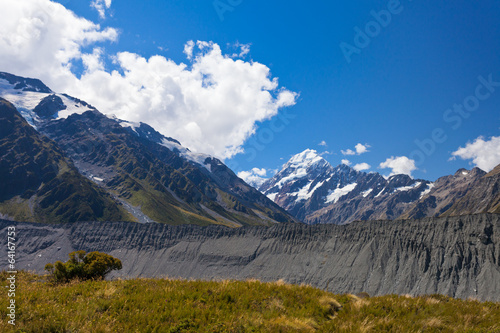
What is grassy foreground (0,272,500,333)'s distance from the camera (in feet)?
30.8

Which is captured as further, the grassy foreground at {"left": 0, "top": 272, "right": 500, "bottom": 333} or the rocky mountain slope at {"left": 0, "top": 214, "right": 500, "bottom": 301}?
the rocky mountain slope at {"left": 0, "top": 214, "right": 500, "bottom": 301}

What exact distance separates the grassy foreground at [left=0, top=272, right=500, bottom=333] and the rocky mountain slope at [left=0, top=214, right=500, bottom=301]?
28023mm

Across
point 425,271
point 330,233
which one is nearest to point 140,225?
point 330,233

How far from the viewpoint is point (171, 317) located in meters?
10.2

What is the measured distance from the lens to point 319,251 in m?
103

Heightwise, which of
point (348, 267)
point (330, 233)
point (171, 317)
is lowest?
point (171, 317)

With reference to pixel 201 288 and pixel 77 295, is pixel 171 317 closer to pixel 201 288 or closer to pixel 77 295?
pixel 201 288

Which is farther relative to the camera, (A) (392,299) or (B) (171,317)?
(A) (392,299)

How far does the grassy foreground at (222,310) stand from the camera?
938 cm

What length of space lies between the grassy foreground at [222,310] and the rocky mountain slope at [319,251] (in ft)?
91.9

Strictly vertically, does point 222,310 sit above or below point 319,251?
below

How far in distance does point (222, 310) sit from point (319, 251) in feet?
323

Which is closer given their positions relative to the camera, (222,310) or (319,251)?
(222,310)

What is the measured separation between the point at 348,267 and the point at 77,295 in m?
88.4
